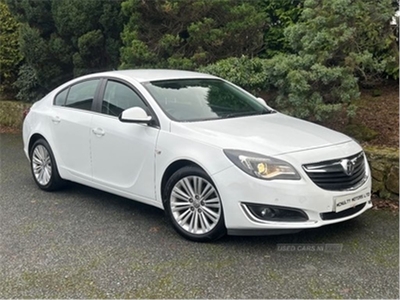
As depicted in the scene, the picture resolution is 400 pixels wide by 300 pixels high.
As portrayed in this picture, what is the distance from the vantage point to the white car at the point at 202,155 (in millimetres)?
3730

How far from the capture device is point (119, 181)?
466cm

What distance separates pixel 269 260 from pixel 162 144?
1.38 metres

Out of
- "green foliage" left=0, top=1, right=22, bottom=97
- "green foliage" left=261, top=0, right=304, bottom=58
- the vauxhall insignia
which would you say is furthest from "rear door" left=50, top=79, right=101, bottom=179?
"green foliage" left=0, top=1, right=22, bottom=97

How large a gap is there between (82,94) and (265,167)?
2.54 m

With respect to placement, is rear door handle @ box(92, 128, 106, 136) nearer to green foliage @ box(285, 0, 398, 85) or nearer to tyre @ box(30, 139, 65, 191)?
tyre @ box(30, 139, 65, 191)

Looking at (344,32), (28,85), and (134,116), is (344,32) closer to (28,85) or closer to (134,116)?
(134,116)

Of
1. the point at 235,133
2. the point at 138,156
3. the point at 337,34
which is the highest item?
the point at 337,34

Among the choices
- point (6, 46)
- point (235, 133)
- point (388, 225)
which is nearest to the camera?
point (235, 133)

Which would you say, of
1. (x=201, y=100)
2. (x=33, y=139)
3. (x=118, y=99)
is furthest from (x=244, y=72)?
(x=33, y=139)

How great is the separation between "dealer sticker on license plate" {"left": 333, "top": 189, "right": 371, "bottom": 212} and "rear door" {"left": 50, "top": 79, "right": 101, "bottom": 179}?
2.58m

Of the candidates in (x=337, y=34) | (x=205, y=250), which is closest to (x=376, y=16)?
(x=337, y=34)

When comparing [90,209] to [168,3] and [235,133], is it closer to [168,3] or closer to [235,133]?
[235,133]

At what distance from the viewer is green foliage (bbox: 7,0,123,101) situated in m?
8.72

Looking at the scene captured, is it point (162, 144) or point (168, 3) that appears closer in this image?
point (162, 144)
